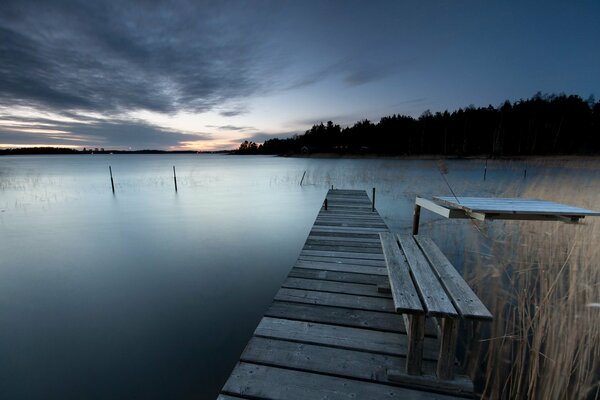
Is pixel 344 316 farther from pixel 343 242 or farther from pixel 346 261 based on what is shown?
pixel 343 242

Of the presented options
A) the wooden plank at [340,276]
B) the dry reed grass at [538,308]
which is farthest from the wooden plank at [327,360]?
the wooden plank at [340,276]

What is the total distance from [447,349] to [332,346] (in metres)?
1.04

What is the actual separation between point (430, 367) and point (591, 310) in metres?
2.84

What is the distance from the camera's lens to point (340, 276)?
4152 millimetres

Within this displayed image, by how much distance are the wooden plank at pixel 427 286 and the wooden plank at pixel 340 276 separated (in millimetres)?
974

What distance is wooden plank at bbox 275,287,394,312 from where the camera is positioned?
329 cm

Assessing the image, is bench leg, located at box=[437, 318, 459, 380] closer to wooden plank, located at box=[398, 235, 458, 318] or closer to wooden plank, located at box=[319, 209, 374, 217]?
wooden plank, located at box=[398, 235, 458, 318]

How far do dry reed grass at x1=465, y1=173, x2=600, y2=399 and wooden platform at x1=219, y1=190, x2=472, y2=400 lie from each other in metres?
0.88

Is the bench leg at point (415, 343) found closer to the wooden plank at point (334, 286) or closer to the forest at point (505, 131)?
the wooden plank at point (334, 286)

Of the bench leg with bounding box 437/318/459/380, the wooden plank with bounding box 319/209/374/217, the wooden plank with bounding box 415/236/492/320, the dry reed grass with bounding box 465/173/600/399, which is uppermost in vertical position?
the wooden plank with bounding box 415/236/492/320

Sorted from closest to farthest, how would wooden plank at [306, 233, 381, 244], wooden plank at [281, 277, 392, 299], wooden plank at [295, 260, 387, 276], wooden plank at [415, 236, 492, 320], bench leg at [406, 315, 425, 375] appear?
wooden plank at [415, 236, 492, 320]
bench leg at [406, 315, 425, 375]
wooden plank at [281, 277, 392, 299]
wooden plank at [295, 260, 387, 276]
wooden plank at [306, 233, 381, 244]

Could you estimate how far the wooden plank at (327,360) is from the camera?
228cm

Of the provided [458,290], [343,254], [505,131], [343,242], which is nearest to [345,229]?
[343,242]

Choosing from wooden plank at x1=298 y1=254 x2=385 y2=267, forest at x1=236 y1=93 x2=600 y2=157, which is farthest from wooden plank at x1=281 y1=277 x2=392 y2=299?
forest at x1=236 y1=93 x2=600 y2=157
